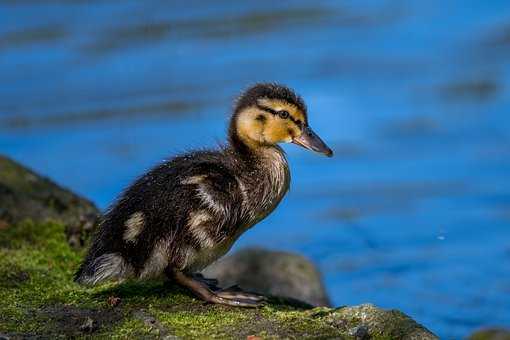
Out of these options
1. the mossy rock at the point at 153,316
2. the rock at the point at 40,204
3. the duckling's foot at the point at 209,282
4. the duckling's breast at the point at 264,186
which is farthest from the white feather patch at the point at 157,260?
the rock at the point at 40,204

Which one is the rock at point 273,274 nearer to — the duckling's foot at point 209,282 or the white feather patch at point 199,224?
the duckling's foot at point 209,282

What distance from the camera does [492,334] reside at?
702cm

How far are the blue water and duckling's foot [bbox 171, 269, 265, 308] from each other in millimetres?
2939

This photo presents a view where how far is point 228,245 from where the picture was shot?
549cm

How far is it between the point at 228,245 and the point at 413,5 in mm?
9442

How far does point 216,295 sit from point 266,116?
90 centimetres

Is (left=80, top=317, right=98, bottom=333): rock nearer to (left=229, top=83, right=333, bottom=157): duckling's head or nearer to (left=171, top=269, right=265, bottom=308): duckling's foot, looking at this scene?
(left=171, top=269, right=265, bottom=308): duckling's foot

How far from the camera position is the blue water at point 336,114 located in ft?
30.9

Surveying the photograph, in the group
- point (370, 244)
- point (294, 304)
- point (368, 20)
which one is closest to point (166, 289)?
point (294, 304)

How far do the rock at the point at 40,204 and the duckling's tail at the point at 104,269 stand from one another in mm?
1410

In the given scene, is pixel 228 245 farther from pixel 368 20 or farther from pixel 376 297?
pixel 368 20

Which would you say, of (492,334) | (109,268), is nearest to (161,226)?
(109,268)

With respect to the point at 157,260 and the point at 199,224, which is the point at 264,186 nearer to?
the point at 199,224

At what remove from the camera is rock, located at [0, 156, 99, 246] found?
672 cm
